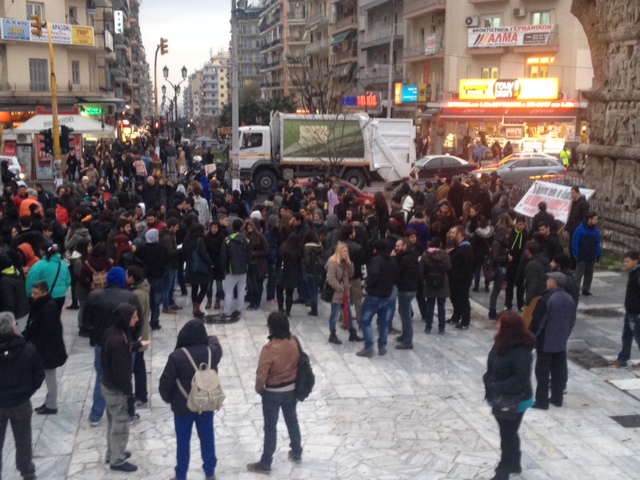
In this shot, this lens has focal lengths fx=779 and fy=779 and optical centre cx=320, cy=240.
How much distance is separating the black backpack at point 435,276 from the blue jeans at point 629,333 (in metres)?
2.64

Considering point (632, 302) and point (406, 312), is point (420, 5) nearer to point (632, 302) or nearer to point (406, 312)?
point (406, 312)

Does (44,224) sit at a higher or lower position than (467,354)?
higher

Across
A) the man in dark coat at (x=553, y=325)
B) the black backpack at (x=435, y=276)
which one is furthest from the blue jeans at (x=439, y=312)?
the man in dark coat at (x=553, y=325)

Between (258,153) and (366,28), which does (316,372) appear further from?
(366,28)

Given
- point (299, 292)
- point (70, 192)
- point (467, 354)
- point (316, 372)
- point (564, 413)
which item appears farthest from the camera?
point (70, 192)

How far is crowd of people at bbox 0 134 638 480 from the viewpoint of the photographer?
6953mm

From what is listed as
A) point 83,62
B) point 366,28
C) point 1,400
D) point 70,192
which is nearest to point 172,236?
point 70,192

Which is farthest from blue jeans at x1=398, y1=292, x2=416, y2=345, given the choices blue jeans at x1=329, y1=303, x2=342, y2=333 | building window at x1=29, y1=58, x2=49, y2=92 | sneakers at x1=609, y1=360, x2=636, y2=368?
building window at x1=29, y1=58, x2=49, y2=92

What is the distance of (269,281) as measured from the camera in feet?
45.0

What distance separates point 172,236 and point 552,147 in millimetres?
34406

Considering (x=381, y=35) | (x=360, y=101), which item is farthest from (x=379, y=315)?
(x=381, y=35)

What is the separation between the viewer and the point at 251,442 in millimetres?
8078

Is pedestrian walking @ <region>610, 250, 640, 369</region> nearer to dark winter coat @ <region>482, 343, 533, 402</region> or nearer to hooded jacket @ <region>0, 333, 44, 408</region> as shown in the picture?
dark winter coat @ <region>482, 343, 533, 402</region>

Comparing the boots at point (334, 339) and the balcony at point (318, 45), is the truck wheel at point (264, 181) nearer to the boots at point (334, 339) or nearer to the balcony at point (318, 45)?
the boots at point (334, 339)
